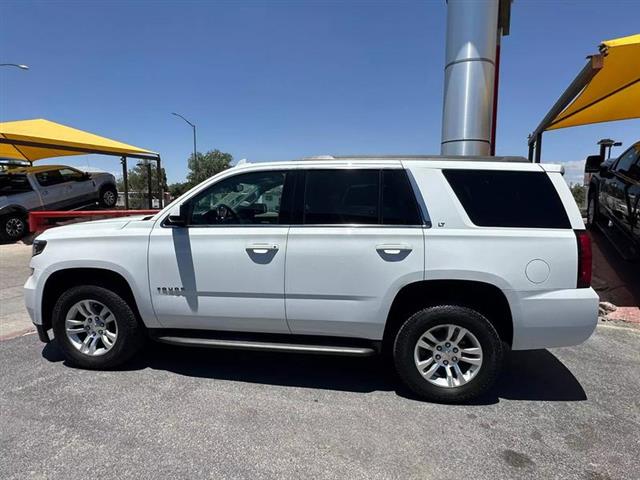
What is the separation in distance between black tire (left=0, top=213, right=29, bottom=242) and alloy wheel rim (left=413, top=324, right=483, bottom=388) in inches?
522

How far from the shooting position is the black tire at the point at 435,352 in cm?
342

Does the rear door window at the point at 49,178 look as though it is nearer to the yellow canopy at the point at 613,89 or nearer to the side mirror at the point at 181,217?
the side mirror at the point at 181,217

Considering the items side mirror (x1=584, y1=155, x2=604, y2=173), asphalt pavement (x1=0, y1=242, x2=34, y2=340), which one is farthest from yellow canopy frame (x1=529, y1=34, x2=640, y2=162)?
asphalt pavement (x1=0, y1=242, x2=34, y2=340)

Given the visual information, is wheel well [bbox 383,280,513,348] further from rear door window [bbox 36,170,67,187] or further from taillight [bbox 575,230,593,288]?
rear door window [bbox 36,170,67,187]

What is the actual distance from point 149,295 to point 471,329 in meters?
2.72

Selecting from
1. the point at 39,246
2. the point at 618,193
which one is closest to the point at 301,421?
the point at 39,246

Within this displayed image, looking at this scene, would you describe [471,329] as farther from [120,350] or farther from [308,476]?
[120,350]

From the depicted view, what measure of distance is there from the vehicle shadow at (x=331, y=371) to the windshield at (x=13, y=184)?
1091cm

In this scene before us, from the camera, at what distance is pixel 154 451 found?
2.87 meters

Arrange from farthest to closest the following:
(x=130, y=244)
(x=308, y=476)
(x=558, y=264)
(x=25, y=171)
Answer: (x=25, y=171) → (x=130, y=244) → (x=558, y=264) → (x=308, y=476)

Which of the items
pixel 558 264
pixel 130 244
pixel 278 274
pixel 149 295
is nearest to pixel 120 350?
pixel 149 295

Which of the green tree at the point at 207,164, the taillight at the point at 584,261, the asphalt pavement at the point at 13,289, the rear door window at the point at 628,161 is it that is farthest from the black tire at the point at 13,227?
the green tree at the point at 207,164

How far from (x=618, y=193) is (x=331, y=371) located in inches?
237

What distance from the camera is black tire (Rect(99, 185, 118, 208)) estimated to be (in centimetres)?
1647
